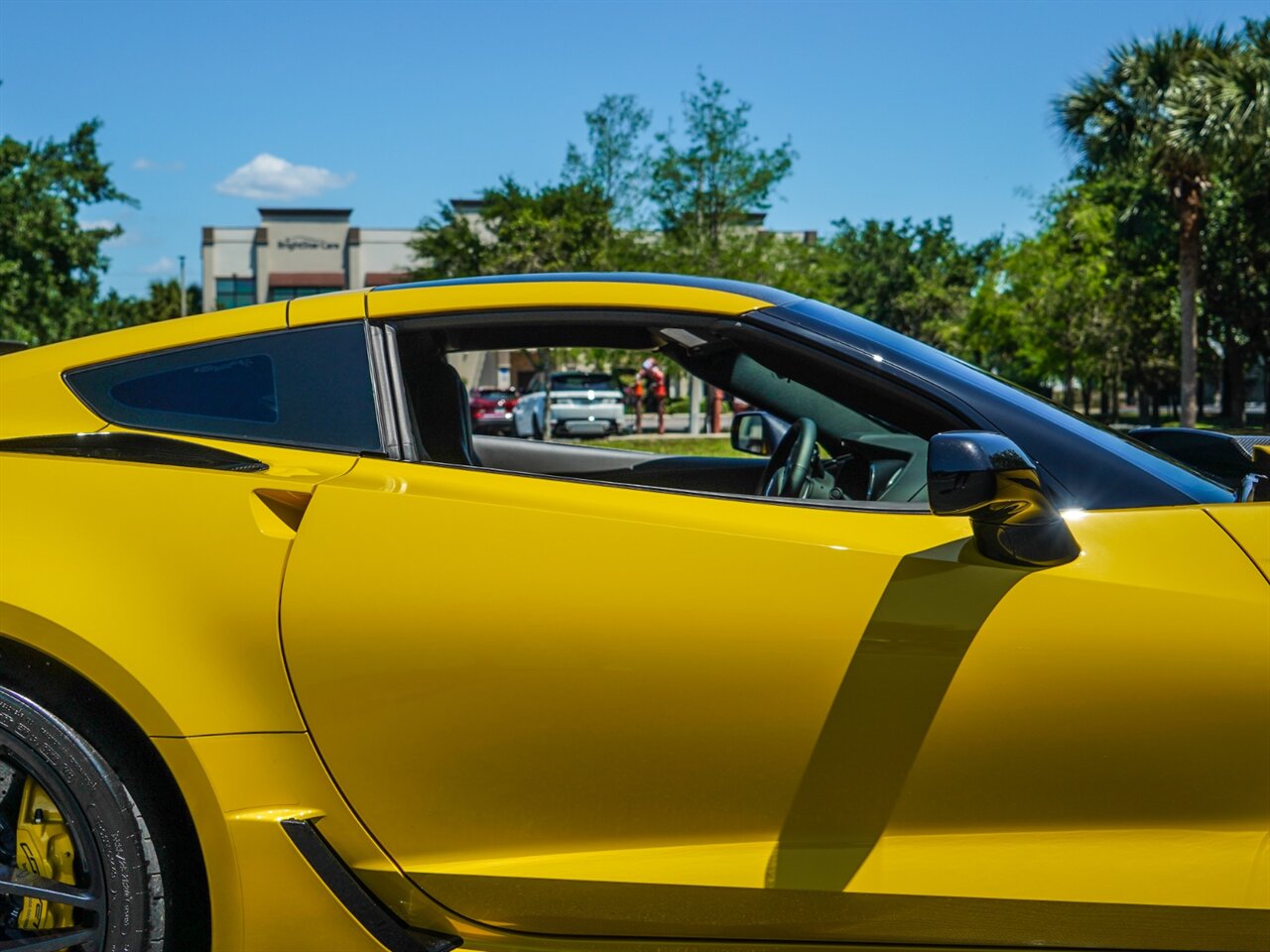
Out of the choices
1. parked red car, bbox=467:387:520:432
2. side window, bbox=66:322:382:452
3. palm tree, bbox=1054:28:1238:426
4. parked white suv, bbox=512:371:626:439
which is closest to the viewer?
side window, bbox=66:322:382:452

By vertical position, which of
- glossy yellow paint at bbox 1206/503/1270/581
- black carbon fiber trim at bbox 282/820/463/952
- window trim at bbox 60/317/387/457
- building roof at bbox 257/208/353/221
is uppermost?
building roof at bbox 257/208/353/221

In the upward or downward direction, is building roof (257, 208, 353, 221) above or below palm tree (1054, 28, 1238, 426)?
above

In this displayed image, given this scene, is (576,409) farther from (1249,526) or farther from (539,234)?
(1249,526)

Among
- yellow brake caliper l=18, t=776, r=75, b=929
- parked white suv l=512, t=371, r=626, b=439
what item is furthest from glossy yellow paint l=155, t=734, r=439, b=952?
parked white suv l=512, t=371, r=626, b=439

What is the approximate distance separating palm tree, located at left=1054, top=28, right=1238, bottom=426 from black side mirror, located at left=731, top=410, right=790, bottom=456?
71.9ft

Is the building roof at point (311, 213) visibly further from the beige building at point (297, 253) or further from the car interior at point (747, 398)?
the car interior at point (747, 398)

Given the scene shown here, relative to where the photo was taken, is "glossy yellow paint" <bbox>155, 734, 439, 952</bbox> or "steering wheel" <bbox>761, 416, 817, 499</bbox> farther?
"steering wheel" <bbox>761, 416, 817, 499</bbox>

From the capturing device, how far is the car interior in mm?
2156

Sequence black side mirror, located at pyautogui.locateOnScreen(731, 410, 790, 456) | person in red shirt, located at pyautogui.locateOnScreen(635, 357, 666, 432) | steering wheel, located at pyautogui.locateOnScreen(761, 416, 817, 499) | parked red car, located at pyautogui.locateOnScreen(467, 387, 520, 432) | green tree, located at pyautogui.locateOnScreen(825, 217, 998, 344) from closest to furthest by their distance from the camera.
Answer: steering wheel, located at pyautogui.locateOnScreen(761, 416, 817, 499) < black side mirror, located at pyautogui.locateOnScreen(731, 410, 790, 456) < person in red shirt, located at pyautogui.locateOnScreen(635, 357, 666, 432) < parked red car, located at pyautogui.locateOnScreen(467, 387, 520, 432) < green tree, located at pyautogui.locateOnScreen(825, 217, 998, 344)

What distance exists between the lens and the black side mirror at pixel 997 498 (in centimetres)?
179

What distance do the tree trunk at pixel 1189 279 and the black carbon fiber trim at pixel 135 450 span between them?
25.1 meters

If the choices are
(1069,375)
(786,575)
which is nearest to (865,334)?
(786,575)

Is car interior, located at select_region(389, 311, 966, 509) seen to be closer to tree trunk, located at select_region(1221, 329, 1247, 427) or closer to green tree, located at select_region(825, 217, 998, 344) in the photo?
tree trunk, located at select_region(1221, 329, 1247, 427)

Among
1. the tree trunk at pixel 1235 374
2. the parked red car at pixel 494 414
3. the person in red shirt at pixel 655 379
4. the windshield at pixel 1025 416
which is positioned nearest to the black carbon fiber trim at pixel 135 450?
the windshield at pixel 1025 416
